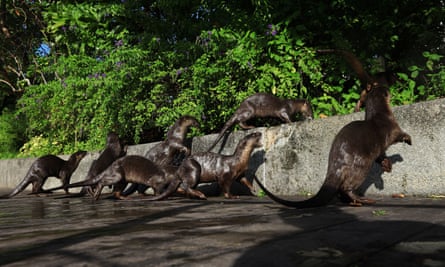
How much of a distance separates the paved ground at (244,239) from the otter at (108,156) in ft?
10.5

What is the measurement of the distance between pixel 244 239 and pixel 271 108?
3303 mm

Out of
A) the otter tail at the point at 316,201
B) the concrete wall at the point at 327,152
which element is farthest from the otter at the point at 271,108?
the otter tail at the point at 316,201

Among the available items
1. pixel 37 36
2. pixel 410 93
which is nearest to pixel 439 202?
pixel 410 93

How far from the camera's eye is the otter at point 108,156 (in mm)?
5961

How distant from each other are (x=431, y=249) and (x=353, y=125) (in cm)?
174

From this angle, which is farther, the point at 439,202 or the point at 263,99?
the point at 263,99

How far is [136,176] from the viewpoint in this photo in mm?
5008

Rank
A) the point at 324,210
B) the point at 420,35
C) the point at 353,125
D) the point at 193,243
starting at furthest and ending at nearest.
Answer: the point at 420,35, the point at 353,125, the point at 324,210, the point at 193,243

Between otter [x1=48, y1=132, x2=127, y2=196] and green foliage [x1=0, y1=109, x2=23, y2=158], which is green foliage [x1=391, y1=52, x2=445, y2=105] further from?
green foliage [x1=0, y1=109, x2=23, y2=158]

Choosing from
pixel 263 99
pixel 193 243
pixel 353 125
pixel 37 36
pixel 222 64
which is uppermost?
pixel 37 36

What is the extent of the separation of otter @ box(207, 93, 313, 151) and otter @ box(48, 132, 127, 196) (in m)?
2.18

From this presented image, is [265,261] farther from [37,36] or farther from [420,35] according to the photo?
[37,36]

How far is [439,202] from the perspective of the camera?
297 centimetres

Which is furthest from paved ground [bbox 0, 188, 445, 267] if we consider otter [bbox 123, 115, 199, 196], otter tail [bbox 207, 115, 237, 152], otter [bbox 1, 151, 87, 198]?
otter [bbox 1, 151, 87, 198]
